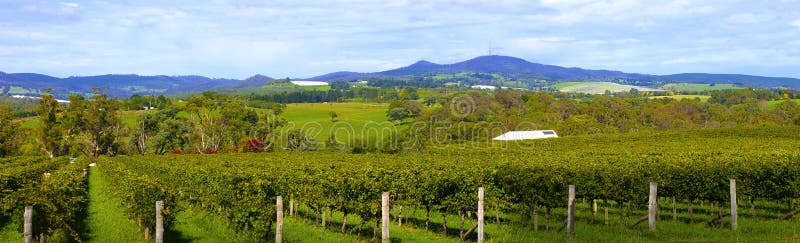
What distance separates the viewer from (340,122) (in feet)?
494

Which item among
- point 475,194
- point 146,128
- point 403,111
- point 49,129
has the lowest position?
point 146,128

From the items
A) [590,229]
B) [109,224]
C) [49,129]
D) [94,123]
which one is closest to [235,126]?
[94,123]

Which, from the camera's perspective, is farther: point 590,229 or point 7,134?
point 7,134

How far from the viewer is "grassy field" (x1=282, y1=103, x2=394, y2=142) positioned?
13475 centimetres

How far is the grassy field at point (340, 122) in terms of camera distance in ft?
442

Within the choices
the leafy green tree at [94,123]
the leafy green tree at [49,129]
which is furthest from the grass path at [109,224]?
the leafy green tree at [94,123]

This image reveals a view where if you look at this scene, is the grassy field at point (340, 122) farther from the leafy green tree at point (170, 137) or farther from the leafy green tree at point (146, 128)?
the leafy green tree at point (146, 128)

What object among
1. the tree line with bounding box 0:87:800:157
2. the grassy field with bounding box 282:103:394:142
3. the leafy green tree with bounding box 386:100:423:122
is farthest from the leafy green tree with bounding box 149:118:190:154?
the leafy green tree with bounding box 386:100:423:122

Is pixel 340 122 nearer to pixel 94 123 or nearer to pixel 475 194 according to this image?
pixel 94 123

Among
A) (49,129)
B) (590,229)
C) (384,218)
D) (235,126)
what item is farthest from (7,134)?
(590,229)

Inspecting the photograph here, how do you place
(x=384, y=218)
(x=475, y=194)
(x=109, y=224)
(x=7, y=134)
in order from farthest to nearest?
(x=7, y=134)
(x=109, y=224)
(x=475, y=194)
(x=384, y=218)

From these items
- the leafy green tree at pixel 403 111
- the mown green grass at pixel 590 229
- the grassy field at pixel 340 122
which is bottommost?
the grassy field at pixel 340 122

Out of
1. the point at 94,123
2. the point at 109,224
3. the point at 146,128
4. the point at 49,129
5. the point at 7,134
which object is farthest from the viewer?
the point at 146,128

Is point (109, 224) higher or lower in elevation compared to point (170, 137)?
higher
